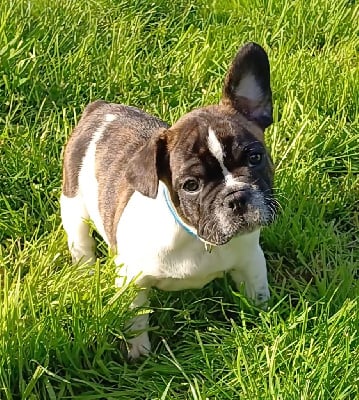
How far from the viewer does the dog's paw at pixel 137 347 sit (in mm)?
3247

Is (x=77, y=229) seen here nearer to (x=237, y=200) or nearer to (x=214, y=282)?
(x=214, y=282)

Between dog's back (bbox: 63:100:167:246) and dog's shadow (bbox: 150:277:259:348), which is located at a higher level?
dog's back (bbox: 63:100:167:246)

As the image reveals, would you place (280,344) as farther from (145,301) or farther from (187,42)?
(187,42)

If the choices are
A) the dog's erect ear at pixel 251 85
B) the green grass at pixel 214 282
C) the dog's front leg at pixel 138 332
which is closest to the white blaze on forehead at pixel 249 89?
the dog's erect ear at pixel 251 85

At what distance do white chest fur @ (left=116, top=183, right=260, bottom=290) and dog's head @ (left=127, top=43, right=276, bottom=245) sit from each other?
0.13 meters

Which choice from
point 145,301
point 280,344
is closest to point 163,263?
point 145,301

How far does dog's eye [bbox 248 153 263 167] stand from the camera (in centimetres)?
287

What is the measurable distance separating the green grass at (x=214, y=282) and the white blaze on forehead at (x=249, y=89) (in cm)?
70

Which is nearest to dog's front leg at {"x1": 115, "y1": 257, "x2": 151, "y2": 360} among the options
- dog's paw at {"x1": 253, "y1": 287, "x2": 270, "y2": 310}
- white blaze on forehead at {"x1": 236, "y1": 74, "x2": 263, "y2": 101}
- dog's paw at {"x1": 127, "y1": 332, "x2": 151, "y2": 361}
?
dog's paw at {"x1": 127, "y1": 332, "x2": 151, "y2": 361}

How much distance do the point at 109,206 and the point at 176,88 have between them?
1.29m

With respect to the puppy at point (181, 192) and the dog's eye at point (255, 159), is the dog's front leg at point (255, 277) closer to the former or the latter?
the puppy at point (181, 192)

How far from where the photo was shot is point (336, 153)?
13.3 feet

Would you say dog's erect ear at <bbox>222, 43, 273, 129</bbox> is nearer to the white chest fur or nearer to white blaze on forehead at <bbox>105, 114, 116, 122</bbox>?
the white chest fur

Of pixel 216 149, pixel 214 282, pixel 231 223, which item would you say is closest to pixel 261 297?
pixel 214 282
